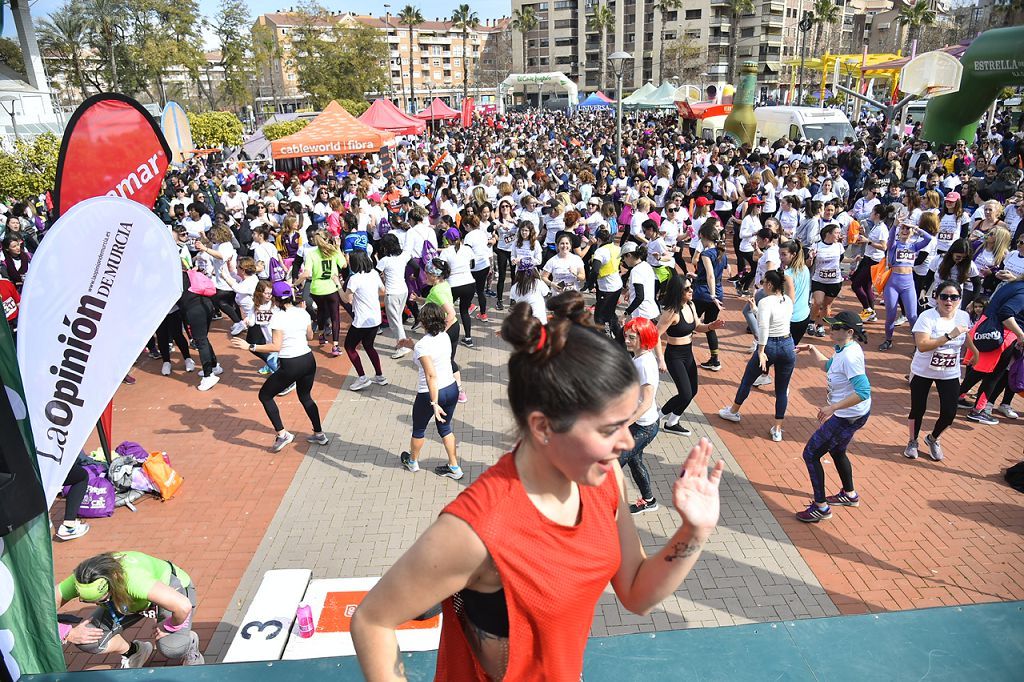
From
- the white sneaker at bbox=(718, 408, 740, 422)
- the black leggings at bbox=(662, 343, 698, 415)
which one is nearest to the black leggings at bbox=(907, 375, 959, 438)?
the white sneaker at bbox=(718, 408, 740, 422)

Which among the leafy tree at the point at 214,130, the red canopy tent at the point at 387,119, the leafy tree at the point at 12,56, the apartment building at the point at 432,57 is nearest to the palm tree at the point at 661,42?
the apartment building at the point at 432,57

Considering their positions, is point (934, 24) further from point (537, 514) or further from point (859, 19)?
point (537, 514)

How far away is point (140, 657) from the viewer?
13.1ft

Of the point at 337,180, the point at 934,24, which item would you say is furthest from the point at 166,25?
the point at 934,24

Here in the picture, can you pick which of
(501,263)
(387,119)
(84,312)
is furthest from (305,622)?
(387,119)

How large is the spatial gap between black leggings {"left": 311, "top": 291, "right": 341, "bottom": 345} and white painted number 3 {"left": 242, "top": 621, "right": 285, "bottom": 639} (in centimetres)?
594

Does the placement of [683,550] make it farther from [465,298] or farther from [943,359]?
[465,298]

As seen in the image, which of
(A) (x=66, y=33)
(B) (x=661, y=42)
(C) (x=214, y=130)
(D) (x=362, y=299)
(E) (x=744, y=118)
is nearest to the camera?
(D) (x=362, y=299)

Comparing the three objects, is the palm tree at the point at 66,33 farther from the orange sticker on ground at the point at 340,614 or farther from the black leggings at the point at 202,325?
the orange sticker on ground at the point at 340,614

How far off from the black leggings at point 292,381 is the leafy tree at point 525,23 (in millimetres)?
90289

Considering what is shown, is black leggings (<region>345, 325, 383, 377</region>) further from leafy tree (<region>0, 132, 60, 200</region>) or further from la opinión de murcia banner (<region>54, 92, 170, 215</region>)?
leafy tree (<region>0, 132, 60, 200</region>)

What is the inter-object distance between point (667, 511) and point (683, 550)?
4.28 metres

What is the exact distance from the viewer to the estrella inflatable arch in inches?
733

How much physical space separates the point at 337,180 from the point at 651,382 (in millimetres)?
16314
